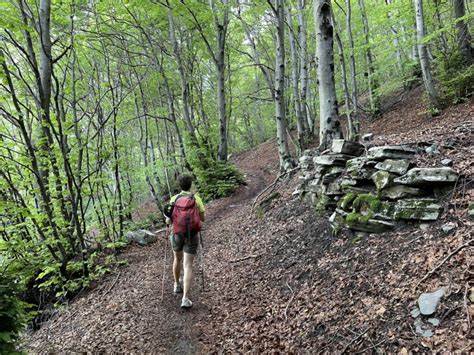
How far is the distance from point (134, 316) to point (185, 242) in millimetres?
1529

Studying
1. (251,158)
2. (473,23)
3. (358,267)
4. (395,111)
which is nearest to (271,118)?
(251,158)

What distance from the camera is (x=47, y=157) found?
6977mm

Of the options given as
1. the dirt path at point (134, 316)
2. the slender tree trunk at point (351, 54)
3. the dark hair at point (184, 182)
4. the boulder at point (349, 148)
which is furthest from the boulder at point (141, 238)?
the slender tree trunk at point (351, 54)

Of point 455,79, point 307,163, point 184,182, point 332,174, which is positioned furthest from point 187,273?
point 455,79

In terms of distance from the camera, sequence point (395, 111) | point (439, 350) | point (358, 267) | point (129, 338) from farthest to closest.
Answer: point (395, 111) → point (129, 338) → point (358, 267) → point (439, 350)

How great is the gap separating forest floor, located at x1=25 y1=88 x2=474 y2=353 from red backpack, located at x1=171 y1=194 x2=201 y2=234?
52.4 inches

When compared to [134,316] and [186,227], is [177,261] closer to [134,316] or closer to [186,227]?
[186,227]

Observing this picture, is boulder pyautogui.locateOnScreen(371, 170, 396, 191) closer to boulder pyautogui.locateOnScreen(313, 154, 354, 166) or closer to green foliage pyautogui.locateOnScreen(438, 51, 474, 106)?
boulder pyautogui.locateOnScreen(313, 154, 354, 166)

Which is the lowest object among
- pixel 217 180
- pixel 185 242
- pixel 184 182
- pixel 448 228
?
pixel 217 180

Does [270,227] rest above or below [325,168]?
below

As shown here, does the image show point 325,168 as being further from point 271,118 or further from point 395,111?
point 271,118

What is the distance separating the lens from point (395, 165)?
4543mm

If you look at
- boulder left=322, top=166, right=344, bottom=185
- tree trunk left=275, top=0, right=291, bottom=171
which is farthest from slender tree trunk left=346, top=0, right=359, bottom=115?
boulder left=322, top=166, right=344, bottom=185

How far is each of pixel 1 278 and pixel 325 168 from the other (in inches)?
199
